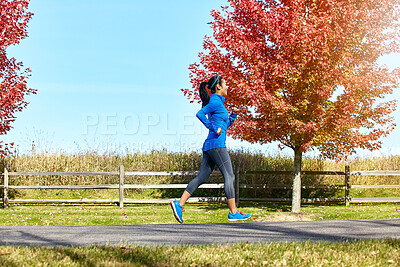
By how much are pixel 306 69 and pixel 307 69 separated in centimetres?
3

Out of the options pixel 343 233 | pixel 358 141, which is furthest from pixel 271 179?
pixel 343 233

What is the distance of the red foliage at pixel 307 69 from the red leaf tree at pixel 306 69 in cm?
3

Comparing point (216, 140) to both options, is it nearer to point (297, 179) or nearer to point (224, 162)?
point (224, 162)

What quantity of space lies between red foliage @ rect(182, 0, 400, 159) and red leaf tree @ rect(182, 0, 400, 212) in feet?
0.10

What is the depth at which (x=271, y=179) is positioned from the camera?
2077cm

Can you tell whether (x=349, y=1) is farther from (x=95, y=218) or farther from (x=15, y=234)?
(x=15, y=234)

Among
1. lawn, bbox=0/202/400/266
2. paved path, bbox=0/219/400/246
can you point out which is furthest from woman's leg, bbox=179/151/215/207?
lawn, bbox=0/202/400/266

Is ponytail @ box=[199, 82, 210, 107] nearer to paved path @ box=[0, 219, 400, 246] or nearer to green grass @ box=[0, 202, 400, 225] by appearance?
paved path @ box=[0, 219, 400, 246]

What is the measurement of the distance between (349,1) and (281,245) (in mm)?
10382

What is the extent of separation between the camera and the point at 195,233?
7.52 m

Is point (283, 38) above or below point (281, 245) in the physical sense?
above

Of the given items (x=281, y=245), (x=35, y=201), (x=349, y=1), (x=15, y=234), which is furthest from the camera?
(x=35, y=201)

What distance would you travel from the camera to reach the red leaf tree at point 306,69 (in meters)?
13.3

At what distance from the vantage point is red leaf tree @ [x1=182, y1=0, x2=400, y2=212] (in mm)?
13320
